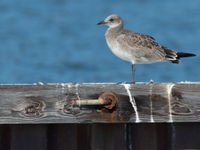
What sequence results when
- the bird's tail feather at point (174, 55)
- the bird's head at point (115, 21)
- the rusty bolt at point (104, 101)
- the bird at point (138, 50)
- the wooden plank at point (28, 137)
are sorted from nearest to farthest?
1. the rusty bolt at point (104, 101)
2. the wooden plank at point (28, 137)
3. the bird's tail feather at point (174, 55)
4. the bird at point (138, 50)
5. the bird's head at point (115, 21)

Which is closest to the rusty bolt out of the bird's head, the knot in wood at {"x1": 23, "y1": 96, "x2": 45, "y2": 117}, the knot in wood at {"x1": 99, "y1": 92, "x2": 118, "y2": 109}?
the knot in wood at {"x1": 99, "y1": 92, "x2": 118, "y2": 109}

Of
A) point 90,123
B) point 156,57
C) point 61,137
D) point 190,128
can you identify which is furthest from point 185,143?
point 156,57

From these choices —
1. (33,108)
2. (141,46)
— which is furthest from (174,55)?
(33,108)

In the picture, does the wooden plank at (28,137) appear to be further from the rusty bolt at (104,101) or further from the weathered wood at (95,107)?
the rusty bolt at (104,101)

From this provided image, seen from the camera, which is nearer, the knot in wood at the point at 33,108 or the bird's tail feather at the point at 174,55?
the knot in wood at the point at 33,108

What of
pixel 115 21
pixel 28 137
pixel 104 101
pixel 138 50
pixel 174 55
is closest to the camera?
pixel 104 101

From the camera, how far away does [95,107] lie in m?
3.62

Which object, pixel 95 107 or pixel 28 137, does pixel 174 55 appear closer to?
pixel 95 107

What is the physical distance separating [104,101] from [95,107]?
0.43 feet

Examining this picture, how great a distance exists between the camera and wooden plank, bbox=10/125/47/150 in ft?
12.2

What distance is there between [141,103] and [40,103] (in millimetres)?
911

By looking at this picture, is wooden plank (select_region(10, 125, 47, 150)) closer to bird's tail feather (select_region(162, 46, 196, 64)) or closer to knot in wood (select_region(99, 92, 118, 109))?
knot in wood (select_region(99, 92, 118, 109))

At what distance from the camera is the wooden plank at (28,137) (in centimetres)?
373

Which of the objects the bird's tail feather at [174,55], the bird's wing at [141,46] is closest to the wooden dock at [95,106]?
the bird's tail feather at [174,55]
